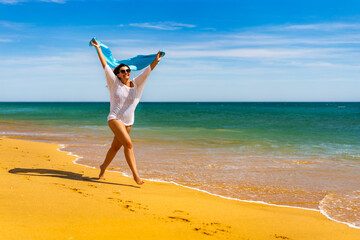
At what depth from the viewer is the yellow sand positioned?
3553 mm

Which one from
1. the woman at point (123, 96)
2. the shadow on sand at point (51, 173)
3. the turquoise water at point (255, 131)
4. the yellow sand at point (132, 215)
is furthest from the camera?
the turquoise water at point (255, 131)

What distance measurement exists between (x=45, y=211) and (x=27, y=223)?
420 millimetres

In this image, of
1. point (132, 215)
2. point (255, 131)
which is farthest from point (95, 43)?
point (255, 131)

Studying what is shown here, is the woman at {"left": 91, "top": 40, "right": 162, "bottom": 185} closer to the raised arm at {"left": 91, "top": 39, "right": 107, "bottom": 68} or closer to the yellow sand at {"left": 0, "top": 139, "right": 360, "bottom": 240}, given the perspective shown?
the raised arm at {"left": 91, "top": 39, "right": 107, "bottom": 68}

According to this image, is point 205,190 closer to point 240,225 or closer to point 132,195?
point 132,195

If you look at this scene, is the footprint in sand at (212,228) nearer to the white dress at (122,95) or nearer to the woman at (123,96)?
the woman at (123,96)

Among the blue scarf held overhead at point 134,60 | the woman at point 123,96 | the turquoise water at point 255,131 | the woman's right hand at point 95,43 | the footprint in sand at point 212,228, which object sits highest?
the woman's right hand at point 95,43

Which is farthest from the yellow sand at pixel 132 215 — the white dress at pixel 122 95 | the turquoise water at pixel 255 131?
the turquoise water at pixel 255 131

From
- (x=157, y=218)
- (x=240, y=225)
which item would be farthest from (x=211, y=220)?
(x=157, y=218)

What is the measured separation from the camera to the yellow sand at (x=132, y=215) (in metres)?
3.55

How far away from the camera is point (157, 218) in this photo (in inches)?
166

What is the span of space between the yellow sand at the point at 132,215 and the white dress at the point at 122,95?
1.23m

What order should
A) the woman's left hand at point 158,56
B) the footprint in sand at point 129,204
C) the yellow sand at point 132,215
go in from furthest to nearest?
the woman's left hand at point 158,56, the footprint in sand at point 129,204, the yellow sand at point 132,215

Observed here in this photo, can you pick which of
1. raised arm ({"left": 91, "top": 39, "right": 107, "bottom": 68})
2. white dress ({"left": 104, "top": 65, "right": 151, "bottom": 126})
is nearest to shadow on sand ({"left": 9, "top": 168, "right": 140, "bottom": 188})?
white dress ({"left": 104, "top": 65, "right": 151, "bottom": 126})
